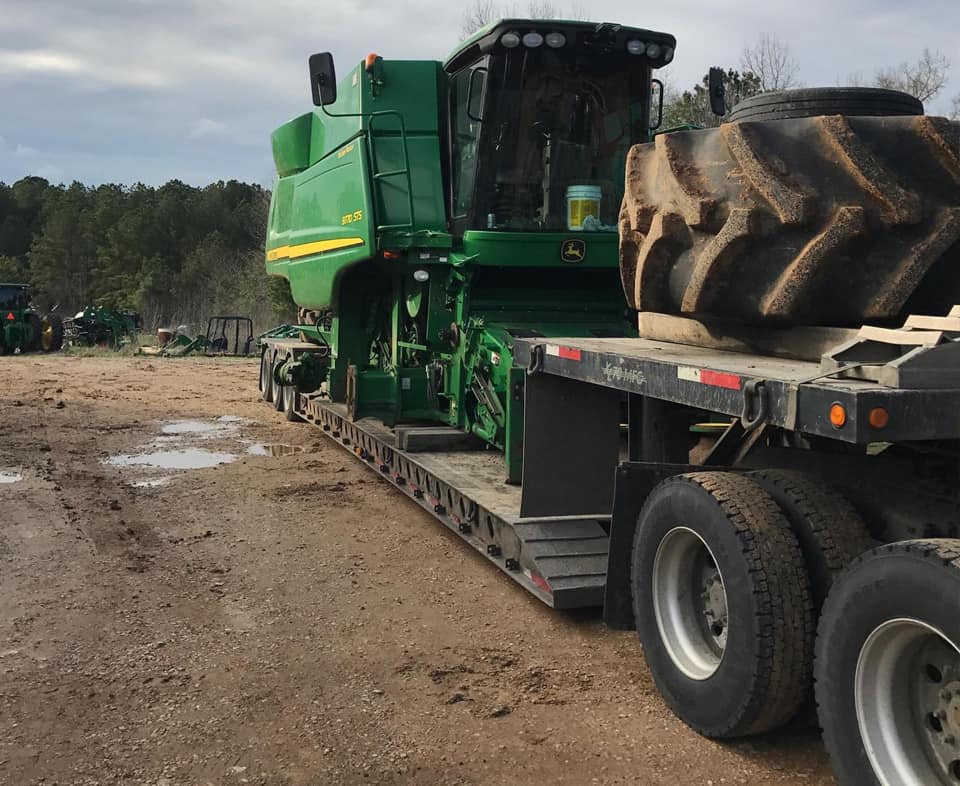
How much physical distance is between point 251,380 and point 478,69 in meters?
10.8

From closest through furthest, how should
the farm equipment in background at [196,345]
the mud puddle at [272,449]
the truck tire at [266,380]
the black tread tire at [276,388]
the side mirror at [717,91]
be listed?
1. the side mirror at [717,91]
2. the mud puddle at [272,449]
3. the black tread tire at [276,388]
4. the truck tire at [266,380]
5. the farm equipment in background at [196,345]

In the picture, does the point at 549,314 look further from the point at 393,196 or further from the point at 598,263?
the point at 393,196

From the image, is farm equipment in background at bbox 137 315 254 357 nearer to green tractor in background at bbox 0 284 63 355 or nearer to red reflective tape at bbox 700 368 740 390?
green tractor in background at bbox 0 284 63 355

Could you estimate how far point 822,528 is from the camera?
324 centimetres

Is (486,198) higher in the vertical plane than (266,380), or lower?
higher

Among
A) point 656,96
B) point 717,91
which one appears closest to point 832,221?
point 656,96

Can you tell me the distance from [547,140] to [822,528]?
4.47m

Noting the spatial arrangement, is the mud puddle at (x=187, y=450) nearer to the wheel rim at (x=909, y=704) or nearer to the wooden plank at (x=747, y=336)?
the wooden plank at (x=747, y=336)

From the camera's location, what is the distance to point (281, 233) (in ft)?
37.2

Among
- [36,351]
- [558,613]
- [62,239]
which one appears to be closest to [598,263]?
[558,613]

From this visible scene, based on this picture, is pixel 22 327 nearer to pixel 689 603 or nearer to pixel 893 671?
pixel 689 603

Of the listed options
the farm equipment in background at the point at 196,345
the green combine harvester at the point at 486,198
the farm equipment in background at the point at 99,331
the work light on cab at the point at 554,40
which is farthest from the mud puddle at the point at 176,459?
the farm equipment in background at the point at 99,331

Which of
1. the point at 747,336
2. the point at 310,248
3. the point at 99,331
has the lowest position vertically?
the point at 99,331

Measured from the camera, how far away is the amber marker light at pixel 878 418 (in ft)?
8.52
